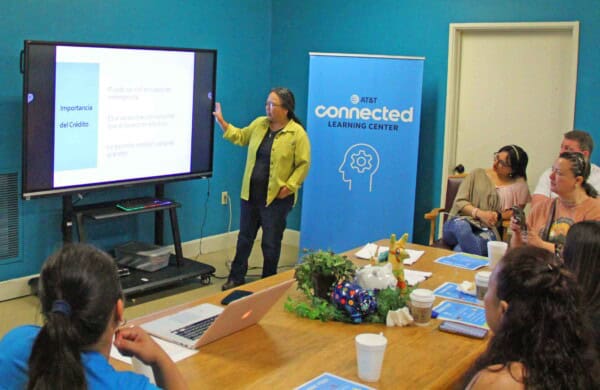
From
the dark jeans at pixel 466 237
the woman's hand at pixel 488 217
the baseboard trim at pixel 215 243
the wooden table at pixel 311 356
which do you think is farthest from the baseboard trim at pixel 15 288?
the woman's hand at pixel 488 217

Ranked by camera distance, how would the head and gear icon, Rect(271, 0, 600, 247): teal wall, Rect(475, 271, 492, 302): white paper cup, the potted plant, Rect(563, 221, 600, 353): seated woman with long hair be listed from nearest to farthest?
1. Rect(563, 221, 600, 353): seated woman with long hair
2. the potted plant
3. Rect(475, 271, 492, 302): white paper cup
4. Rect(271, 0, 600, 247): teal wall
5. the head and gear icon

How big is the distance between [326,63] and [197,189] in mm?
1427

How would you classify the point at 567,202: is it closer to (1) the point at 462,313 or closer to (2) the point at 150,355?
(1) the point at 462,313

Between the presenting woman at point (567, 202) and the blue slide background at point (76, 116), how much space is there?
2.64m

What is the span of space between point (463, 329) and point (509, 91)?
128 inches

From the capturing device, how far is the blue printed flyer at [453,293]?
2637mm

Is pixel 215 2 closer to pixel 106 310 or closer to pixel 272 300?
pixel 272 300

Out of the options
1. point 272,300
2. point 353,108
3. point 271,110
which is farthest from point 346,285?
point 353,108

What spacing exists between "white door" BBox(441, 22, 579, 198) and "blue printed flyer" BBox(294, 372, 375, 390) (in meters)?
3.57

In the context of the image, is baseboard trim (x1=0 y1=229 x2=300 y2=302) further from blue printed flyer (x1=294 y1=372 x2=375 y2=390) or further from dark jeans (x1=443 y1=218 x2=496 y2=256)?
blue printed flyer (x1=294 y1=372 x2=375 y2=390)

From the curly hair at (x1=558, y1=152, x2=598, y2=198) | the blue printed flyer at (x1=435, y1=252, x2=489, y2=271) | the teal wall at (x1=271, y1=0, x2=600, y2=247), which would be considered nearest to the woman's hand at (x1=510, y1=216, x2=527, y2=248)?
the blue printed flyer at (x1=435, y1=252, x2=489, y2=271)

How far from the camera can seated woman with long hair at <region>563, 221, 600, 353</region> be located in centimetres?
206

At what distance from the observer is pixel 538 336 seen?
1.59 meters

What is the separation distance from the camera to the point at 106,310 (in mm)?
1474
